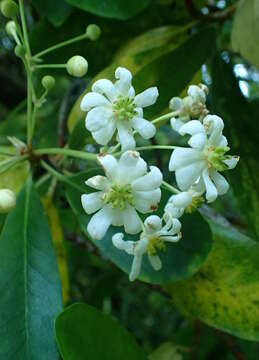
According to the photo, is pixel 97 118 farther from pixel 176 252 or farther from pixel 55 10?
pixel 55 10

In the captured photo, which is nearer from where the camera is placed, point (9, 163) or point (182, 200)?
point (182, 200)

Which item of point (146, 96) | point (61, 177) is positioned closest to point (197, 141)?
point (146, 96)

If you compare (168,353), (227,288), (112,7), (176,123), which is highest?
(112,7)

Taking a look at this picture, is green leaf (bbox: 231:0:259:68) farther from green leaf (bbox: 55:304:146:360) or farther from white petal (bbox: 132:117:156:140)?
green leaf (bbox: 55:304:146:360)

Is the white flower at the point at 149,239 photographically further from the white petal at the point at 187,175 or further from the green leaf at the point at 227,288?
the green leaf at the point at 227,288

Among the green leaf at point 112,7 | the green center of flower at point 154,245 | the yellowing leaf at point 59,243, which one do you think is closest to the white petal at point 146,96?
the green center of flower at point 154,245

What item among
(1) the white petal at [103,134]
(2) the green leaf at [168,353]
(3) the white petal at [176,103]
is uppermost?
(3) the white petal at [176,103]

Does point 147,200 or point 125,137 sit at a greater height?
point 125,137
